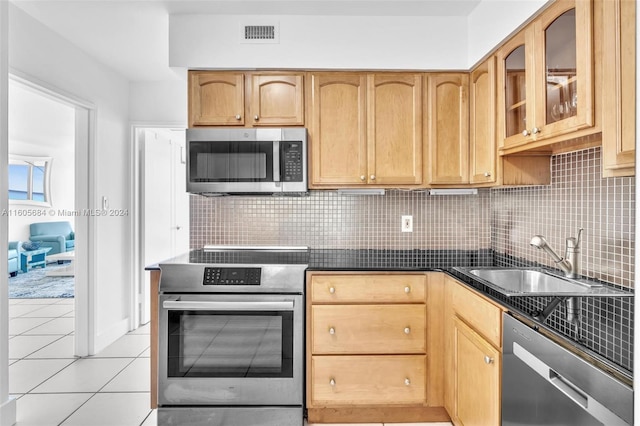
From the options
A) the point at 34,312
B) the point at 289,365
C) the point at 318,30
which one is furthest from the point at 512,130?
the point at 34,312

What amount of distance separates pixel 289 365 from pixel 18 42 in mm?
2544

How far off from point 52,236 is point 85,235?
5204 millimetres

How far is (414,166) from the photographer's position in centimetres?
251

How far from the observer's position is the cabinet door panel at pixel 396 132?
2504 millimetres

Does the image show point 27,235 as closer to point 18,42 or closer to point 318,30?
point 18,42

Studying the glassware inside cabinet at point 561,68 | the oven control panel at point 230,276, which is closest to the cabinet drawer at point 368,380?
the oven control panel at point 230,276

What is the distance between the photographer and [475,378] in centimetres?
177

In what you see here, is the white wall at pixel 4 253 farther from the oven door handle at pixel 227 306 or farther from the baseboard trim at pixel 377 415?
the baseboard trim at pixel 377 415

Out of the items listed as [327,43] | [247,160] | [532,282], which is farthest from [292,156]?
[532,282]

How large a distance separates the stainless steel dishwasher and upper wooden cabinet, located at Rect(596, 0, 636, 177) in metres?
0.56

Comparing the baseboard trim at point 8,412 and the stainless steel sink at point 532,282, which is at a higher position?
the stainless steel sink at point 532,282

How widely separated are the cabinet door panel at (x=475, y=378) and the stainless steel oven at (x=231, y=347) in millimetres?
818

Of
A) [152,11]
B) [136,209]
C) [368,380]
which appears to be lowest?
[368,380]

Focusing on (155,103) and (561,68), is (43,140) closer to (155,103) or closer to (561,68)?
(155,103)
